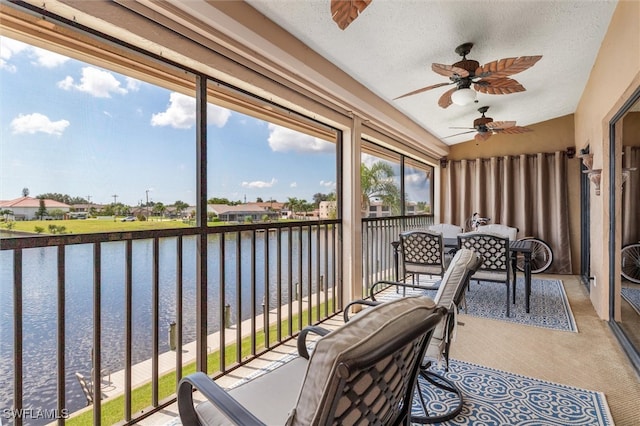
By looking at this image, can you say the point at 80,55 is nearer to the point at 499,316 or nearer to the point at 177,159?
the point at 177,159

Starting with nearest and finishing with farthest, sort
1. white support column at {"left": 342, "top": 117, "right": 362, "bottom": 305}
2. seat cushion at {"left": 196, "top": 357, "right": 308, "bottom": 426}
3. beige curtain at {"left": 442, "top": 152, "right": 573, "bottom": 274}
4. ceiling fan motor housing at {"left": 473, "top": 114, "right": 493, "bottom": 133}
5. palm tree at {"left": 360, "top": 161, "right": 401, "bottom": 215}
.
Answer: seat cushion at {"left": 196, "top": 357, "right": 308, "bottom": 426} → white support column at {"left": 342, "top": 117, "right": 362, "bottom": 305} → ceiling fan motor housing at {"left": 473, "top": 114, "right": 493, "bottom": 133} → palm tree at {"left": 360, "top": 161, "right": 401, "bottom": 215} → beige curtain at {"left": 442, "top": 152, "right": 573, "bottom": 274}

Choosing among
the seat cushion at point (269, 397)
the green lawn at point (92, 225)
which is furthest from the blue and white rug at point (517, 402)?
the green lawn at point (92, 225)

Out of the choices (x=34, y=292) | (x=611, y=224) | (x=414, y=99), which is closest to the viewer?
(x=34, y=292)

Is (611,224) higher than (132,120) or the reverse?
the reverse

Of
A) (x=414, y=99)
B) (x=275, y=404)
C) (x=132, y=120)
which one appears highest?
(x=414, y=99)

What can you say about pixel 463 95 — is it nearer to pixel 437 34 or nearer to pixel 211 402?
pixel 437 34

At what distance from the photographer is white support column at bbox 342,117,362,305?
3445 mm

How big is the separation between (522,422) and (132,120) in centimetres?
274

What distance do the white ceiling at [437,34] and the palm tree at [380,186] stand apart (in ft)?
4.07

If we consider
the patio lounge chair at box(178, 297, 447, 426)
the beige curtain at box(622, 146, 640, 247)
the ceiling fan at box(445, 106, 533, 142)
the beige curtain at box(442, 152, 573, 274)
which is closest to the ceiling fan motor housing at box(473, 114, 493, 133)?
the ceiling fan at box(445, 106, 533, 142)

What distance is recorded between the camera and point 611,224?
2.88 meters

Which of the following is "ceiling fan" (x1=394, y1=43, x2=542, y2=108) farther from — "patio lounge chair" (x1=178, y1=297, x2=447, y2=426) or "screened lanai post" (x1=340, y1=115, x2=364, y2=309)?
"patio lounge chair" (x1=178, y1=297, x2=447, y2=426)

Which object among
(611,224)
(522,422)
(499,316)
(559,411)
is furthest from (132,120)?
(611,224)

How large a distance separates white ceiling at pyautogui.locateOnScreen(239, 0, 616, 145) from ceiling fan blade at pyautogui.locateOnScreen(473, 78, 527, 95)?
290mm
